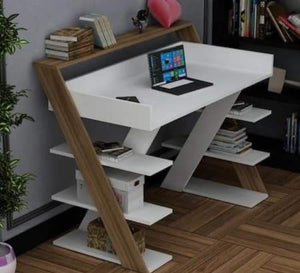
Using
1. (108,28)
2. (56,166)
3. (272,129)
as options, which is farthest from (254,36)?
(56,166)

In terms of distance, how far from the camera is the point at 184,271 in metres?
4.15

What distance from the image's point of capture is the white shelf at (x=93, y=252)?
13.8 feet

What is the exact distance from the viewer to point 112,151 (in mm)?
4113

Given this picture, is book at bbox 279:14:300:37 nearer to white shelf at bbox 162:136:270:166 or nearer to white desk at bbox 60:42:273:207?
white desk at bbox 60:42:273:207

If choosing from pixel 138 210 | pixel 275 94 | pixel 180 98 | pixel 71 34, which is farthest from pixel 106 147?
pixel 275 94

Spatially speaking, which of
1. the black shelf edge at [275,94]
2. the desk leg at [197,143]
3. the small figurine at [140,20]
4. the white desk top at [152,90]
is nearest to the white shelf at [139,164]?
the white desk top at [152,90]

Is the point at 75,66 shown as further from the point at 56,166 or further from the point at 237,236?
the point at 237,236

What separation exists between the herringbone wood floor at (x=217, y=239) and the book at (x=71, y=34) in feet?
3.24

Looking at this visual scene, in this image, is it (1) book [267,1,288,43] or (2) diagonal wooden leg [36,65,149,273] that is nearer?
(2) diagonal wooden leg [36,65,149,273]

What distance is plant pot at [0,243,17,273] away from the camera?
12.4ft

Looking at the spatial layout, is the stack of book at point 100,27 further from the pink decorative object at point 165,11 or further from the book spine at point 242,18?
the book spine at point 242,18

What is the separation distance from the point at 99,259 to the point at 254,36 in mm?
1765

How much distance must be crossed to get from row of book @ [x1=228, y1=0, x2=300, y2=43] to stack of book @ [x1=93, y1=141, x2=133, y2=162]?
1.48 meters

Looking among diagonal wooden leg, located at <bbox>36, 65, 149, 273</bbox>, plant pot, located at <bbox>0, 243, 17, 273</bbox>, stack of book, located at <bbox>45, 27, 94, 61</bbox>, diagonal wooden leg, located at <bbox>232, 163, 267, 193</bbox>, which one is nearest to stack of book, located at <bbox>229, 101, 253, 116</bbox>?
diagonal wooden leg, located at <bbox>232, 163, 267, 193</bbox>
